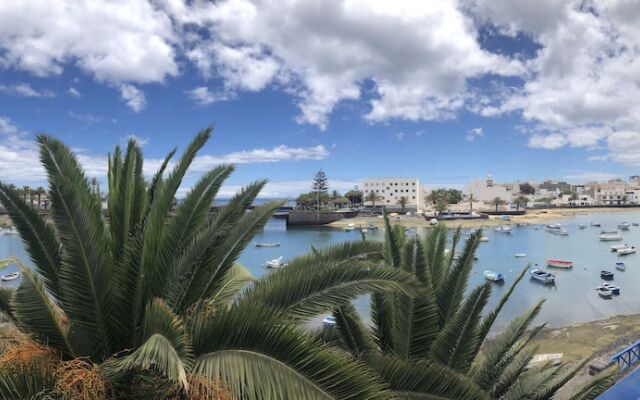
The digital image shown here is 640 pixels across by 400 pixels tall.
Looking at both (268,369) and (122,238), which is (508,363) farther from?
(122,238)

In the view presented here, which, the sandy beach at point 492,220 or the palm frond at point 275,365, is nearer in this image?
the palm frond at point 275,365

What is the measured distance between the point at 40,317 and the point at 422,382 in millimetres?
3915

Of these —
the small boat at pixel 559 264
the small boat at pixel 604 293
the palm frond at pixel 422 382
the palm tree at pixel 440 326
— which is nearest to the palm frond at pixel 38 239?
the palm tree at pixel 440 326

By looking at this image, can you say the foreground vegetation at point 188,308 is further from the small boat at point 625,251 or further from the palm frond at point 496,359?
the small boat at point 625,251

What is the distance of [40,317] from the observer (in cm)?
434

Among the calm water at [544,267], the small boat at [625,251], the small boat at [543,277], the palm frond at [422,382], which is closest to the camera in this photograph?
the palm frond at [422,382]

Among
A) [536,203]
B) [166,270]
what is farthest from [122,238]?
[536,203]

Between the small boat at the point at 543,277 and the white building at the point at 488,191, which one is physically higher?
the white building at the point at 488,191

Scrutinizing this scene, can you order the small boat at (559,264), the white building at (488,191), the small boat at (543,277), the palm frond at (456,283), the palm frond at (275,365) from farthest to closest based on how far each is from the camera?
the white building at (488,191) < the small boat at (559,264) < the small boat at (543,277) < the palm frond at (456,283) < the palm frond at (275,365)

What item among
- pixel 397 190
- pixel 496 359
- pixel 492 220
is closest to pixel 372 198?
pixel 397 190

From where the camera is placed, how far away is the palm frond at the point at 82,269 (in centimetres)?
429

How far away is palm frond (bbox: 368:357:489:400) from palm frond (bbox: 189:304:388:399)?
1.32 m

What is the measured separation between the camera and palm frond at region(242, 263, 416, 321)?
460 centimetres

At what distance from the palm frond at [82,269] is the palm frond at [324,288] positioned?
55.9 inches
